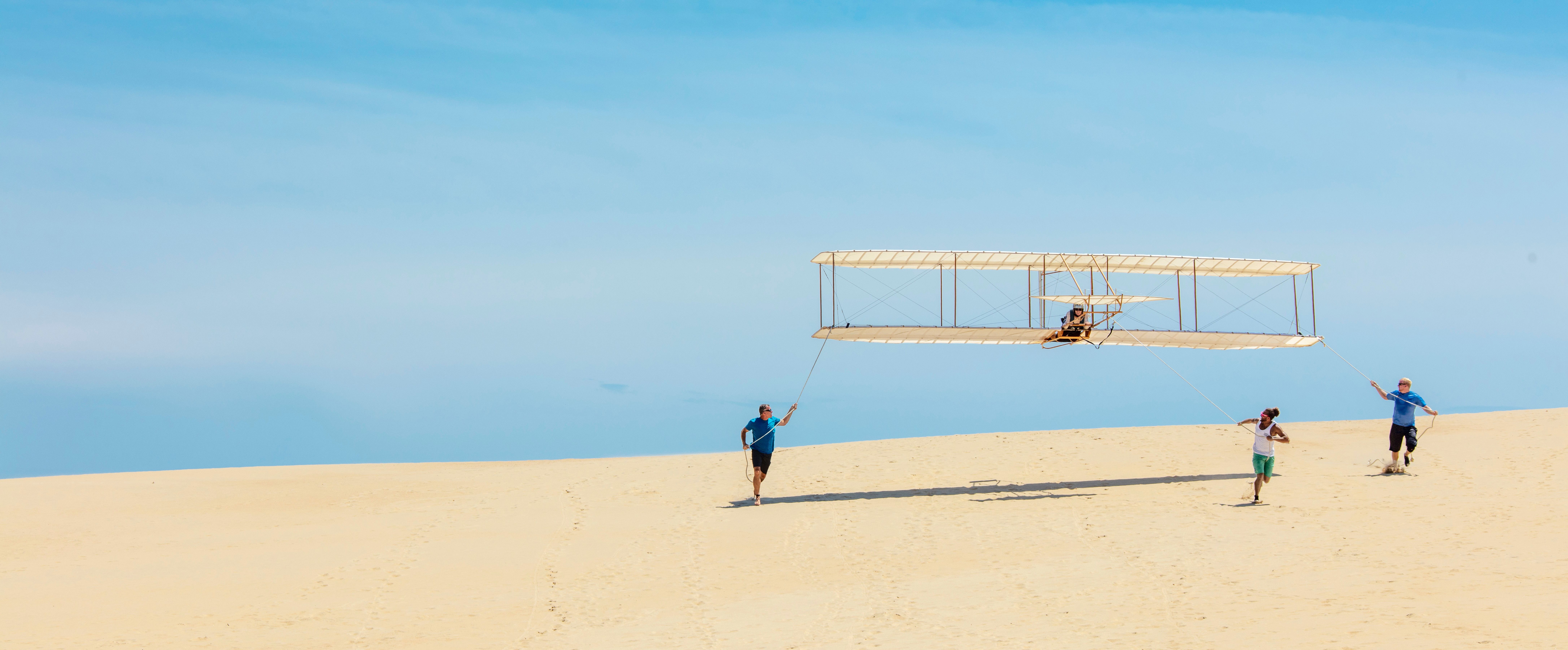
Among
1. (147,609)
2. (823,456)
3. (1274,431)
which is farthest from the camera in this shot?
(823,456)

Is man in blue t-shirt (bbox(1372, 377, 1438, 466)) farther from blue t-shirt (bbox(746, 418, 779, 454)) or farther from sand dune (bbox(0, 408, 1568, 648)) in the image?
blue t-shirt (bbox(746, 418, 779, 454))

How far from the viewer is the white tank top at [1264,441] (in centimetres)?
1557

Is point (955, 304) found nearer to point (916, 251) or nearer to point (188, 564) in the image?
point (916, 251)

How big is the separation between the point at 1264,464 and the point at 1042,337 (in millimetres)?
5366

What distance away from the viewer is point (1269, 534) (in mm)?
13422

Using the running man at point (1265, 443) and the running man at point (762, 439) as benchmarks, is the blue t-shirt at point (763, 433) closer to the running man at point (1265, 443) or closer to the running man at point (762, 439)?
the running man at point (762, 439)

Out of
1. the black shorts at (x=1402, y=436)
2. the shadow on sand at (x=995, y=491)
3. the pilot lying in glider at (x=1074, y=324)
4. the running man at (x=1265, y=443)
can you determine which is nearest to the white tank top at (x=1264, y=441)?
the running man at (x=1265, y=443)

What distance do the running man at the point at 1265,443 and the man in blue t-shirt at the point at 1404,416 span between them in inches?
144

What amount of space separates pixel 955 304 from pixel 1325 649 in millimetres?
12342

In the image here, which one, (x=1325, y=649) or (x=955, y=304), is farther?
(x=955, y=304)

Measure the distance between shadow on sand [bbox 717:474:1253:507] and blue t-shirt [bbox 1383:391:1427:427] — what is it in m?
2.80

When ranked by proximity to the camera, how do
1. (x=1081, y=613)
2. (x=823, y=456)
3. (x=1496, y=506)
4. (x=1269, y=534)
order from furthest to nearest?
(x=823, y=456) < (x=1496, y=506) < (x=1269, y=534) < (x=1081, y=613)

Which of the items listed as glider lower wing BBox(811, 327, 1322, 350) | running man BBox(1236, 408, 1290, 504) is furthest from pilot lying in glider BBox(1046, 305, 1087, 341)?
running man BBox(1236, 408, 1290, 504)

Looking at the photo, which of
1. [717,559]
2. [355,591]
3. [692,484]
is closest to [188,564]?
[355,591]
